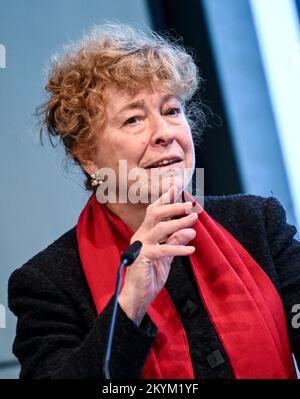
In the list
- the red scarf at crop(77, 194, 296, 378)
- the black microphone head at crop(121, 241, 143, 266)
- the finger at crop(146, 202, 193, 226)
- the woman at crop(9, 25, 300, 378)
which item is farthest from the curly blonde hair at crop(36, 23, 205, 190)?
the black microphone head at crop(121, 241, 143, 266)

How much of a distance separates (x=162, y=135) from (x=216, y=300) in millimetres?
379

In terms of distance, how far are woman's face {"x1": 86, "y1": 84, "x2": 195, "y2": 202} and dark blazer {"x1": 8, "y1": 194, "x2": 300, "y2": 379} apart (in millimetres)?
226

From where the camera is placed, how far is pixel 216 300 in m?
1.51

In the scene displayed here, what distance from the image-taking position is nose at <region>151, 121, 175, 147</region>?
1492 millimetres

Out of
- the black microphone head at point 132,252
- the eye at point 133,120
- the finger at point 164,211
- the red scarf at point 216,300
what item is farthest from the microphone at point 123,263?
the eye at point 133,120

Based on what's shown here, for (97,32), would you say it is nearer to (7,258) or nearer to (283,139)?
(7,258)

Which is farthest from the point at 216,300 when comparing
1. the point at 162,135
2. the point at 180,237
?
the point at 162,135

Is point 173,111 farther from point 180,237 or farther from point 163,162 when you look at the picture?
point 180,237

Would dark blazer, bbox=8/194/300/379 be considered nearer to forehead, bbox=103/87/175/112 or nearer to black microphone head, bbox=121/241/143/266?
black microphone head, bbox=121/241/143/266

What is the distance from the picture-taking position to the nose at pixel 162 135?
149cm

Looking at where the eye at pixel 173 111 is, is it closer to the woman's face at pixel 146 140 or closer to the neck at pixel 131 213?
Answer: the woman's face at pixel 146 140

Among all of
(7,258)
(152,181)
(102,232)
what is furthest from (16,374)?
(152,181)

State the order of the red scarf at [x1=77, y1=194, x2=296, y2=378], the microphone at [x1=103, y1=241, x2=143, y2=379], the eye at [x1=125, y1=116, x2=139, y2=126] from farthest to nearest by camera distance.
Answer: the eye at [x1=125, y1=116, x2=139, y2=126] → the red scarf at [x1=77, y1=194, x2=296, y2=378] → the microphone at [x1=103, y1=241, x2=143, y2=379]

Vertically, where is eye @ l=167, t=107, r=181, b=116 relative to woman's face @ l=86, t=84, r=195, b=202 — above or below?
above
